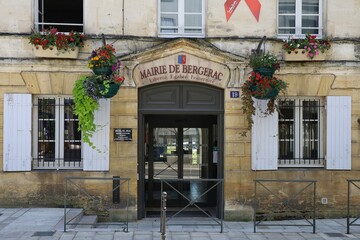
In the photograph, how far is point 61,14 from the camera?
1188cm

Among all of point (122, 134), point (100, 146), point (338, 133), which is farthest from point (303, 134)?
point (100, 146)

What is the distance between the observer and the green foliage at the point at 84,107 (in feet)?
34.8

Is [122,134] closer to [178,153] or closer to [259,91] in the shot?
[178,153]

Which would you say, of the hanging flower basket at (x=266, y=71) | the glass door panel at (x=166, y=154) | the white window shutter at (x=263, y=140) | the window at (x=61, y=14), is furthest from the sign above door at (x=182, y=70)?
the glass door panel at (x=166, y=154)

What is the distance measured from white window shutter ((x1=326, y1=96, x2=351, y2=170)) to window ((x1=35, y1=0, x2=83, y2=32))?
238 inches

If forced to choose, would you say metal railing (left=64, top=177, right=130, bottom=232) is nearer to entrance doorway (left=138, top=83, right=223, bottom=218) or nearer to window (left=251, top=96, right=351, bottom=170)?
entrance doorway (left=138, top=83, right=223, bottom=218)

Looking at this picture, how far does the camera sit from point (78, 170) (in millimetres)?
11172

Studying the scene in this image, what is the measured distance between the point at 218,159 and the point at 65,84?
3.81 metres

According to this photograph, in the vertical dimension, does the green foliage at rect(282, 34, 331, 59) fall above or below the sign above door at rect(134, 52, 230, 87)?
above

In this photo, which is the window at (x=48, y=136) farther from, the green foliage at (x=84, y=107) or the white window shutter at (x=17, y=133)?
the green foliage at (x=84, y=107)

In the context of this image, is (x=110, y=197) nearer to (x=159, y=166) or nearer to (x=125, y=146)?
(x=125, y=146)

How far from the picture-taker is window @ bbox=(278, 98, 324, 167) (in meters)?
11.7

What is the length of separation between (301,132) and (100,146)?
4631mm

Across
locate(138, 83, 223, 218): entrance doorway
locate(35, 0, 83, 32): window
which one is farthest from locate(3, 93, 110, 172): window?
locate(138, 83, 223, 218): entrance doorway
